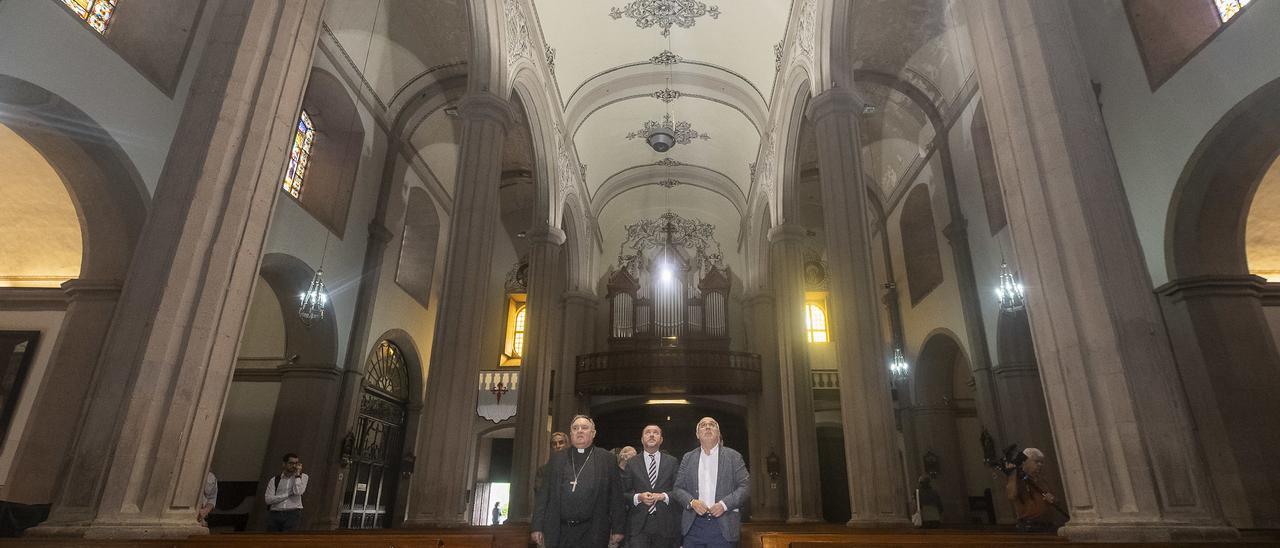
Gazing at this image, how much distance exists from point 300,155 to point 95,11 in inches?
157

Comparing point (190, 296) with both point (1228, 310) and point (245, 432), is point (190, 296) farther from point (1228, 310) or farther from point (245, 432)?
point (1228, 310)

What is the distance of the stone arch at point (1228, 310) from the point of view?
20.0 feet

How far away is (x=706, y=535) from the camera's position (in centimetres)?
371

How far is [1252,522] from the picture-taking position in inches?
233

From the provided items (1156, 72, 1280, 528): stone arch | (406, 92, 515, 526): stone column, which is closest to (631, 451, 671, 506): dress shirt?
(406, 92, 515, 526): stone column

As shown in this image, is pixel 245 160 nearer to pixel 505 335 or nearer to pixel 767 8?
pixel 767 8

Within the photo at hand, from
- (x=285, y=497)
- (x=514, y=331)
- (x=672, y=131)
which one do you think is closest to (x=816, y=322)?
(x=672, y=131)

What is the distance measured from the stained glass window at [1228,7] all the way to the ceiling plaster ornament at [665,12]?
7237 mm

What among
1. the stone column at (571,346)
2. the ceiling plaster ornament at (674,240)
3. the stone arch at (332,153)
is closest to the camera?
the stone arch at (332,153)

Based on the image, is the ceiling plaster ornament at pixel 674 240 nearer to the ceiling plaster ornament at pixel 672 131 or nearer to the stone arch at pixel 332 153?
the ceiling plaster ornament at pixel 672 131

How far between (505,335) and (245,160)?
13.8 metres

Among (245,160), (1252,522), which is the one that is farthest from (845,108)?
(245,160)

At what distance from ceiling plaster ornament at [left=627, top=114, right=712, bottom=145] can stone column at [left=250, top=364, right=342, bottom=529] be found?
8.74 m

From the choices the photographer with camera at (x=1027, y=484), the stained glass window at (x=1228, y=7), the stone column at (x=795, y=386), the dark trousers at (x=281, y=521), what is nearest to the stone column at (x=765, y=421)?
the stone column at (x=795, y=386)
